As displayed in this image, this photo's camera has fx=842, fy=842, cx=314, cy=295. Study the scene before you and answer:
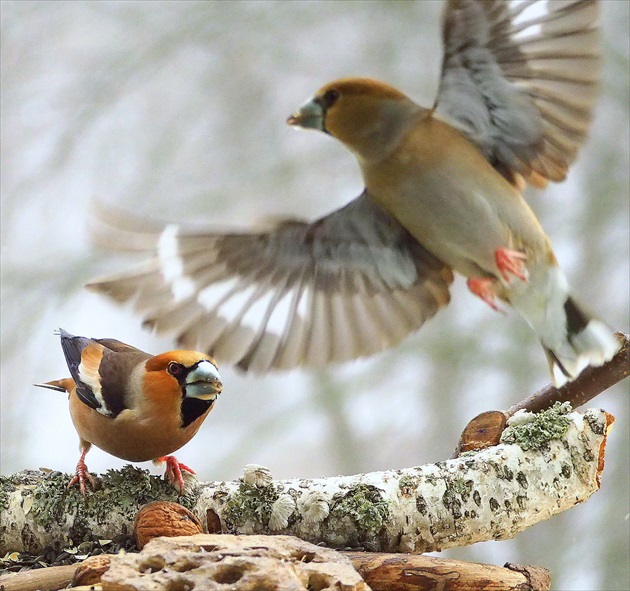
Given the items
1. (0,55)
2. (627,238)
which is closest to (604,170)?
(627,238)

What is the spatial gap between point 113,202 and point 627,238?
956 millimetres

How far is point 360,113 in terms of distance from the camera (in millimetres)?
991

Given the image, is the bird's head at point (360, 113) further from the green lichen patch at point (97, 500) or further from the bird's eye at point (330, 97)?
the green lichen patch at point (97, 500)

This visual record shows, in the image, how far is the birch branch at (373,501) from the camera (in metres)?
0.90

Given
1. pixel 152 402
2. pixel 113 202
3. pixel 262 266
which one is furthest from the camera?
pixel 113 202

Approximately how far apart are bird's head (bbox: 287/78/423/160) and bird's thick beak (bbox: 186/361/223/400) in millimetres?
303

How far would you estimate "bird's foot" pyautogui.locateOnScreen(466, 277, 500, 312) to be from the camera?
104 cm

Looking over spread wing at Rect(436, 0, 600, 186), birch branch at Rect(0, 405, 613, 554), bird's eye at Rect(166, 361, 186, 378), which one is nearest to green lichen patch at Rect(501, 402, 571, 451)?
birch branch at Rect(0, 405, 613, 554)

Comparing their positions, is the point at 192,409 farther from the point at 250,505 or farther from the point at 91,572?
the point at 91,572

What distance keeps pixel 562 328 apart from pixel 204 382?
1.46ft

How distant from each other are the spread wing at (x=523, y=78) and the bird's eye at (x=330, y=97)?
0.12 meters

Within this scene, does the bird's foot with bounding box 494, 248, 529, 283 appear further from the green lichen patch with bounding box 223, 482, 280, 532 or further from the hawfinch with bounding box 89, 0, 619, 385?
the green lichen patch with bounding box 223, 482, 280, 532

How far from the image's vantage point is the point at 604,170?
5.28 feet

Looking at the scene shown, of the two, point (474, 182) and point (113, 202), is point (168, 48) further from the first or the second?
point (474, 182)
